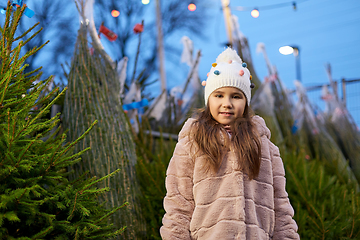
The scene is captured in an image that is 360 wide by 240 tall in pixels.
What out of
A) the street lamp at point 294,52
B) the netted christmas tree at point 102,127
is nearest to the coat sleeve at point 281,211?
the netted christmas tree at point 102,127

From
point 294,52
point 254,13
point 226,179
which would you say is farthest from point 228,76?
point 294,52

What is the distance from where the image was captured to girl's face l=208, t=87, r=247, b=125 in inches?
66.4

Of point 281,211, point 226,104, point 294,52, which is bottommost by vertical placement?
point 281,211

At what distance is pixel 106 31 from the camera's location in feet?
10.5

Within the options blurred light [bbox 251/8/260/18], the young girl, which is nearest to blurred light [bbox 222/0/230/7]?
blurred light [bbox 251/8/260/18]

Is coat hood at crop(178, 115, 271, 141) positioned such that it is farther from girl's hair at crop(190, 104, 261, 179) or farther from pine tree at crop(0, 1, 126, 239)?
pine tree at crop(0, 1, 126, 239)

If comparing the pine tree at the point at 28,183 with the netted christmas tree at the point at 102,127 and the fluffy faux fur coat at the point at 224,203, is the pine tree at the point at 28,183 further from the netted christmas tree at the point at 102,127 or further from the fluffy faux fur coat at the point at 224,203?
the netted christmas tree at the point at 102,127

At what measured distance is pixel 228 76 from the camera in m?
1.72

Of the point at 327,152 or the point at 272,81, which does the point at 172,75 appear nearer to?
the point at 272,81

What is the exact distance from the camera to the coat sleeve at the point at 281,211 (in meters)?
1.57

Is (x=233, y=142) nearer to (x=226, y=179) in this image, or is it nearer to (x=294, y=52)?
(x=226, y=179)

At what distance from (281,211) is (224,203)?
0.31 metres

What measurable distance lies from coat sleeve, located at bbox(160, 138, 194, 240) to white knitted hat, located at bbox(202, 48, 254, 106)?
1.12ft

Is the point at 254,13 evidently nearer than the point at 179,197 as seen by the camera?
No
